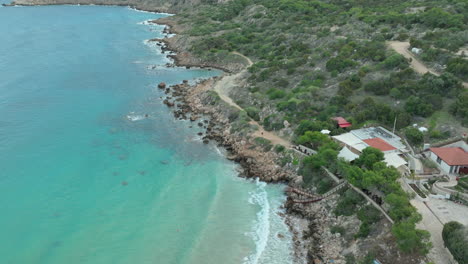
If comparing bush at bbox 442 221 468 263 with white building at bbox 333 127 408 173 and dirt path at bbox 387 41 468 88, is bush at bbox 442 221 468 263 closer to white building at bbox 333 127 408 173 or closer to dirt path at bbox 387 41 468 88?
white building at bbox 333 127 408 173

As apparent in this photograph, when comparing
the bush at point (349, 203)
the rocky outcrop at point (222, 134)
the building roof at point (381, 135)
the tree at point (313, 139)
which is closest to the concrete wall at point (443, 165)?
the building roof at point (381, 135)

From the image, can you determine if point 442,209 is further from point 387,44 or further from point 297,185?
point 387,44

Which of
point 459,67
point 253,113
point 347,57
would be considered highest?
point 459,67

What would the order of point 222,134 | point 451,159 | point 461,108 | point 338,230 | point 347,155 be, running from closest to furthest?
point 338,230, point 451,159, point 347,155, point 461,108, point 222,134

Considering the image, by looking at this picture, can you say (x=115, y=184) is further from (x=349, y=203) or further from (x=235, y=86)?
(x=235, y=86)

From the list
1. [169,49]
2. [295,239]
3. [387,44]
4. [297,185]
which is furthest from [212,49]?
[295,239]

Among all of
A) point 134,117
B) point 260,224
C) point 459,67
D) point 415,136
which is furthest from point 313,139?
point 134,117

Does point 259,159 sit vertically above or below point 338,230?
below

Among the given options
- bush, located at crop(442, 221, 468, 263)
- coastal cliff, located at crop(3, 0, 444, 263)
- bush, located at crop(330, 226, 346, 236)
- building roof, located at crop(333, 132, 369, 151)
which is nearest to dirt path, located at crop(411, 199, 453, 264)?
bush, located at crop(442, 221, 468, 263)
